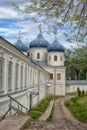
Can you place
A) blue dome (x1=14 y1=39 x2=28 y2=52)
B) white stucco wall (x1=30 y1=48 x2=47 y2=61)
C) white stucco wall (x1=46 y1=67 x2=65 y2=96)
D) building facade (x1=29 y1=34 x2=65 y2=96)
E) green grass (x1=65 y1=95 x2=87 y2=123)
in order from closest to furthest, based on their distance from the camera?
green grass (x1=65 y1=95 x2=87 y2=123) → building facade (x1=29 y1=34 x2=65 y2=96) → white stucco wall (x1=46 y1=67 x2=65 y2=96) → white stucco wall (x1=30 y1=48 x2=47 y2=61) → blue dome (x1=14 y1=39 x2=28 y2=52)

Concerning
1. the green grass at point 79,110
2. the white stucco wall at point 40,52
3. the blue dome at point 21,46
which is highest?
the blue dome at point 21,46

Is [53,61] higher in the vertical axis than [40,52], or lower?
lower

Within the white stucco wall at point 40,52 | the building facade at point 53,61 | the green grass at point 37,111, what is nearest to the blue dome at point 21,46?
the building facade at point 53,61

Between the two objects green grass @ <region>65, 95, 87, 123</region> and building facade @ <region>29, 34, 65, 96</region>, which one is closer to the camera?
green grass @ <region>65, 95, 87, 123</region>

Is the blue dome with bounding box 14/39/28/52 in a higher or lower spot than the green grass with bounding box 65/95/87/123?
higher

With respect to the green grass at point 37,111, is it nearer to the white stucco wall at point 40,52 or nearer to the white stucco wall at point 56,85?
the white stucco wall at point 56,85

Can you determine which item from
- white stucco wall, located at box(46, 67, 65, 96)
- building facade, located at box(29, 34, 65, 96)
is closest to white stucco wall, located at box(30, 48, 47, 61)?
building facade, located at box(29, 34, 65, 96)

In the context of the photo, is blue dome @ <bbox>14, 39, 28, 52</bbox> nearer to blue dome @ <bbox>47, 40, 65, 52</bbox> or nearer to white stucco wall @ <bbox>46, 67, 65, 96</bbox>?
blue dome @ <bbox>47, 40, 65, 52</bbox>

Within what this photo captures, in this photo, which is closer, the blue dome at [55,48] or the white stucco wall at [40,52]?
the blue dome at [55,48]

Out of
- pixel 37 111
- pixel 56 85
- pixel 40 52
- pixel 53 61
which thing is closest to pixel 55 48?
pixel 53 61

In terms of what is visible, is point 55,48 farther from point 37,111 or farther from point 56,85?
point 37,111

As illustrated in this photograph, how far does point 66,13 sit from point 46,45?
56183 millimetres

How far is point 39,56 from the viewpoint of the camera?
223 feet

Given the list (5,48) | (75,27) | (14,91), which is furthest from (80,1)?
(14,91)
